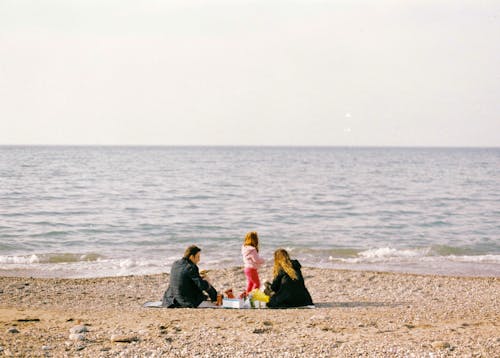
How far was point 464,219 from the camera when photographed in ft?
104

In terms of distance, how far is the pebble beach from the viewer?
8188 millimetres

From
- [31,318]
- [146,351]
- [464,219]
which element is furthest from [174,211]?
[146,351]

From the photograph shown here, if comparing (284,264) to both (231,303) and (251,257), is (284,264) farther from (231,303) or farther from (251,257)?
(231,303)

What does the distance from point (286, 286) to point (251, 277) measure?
50.5 inches

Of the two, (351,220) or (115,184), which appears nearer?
(351,220)

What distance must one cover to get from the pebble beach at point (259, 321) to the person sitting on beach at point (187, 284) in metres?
0.38

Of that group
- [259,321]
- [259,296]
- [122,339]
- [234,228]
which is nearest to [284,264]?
[259,296]

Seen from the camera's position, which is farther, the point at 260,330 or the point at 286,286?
the point at 286,286

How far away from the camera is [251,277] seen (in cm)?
1309

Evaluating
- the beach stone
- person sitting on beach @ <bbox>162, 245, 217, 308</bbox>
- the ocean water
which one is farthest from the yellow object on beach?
the ocean water

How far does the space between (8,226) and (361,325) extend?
2033cm

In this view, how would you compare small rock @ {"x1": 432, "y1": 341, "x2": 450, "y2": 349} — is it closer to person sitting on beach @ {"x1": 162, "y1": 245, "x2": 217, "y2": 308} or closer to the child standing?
person sitting on beach @ {"x1": 162, "y1": 245, "x2": 217, "y2": 308}

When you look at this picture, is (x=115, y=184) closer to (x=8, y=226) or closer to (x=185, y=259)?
(x=8, y=226)

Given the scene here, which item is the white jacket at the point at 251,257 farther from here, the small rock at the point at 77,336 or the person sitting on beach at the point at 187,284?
the small rock at the point at 77,336
